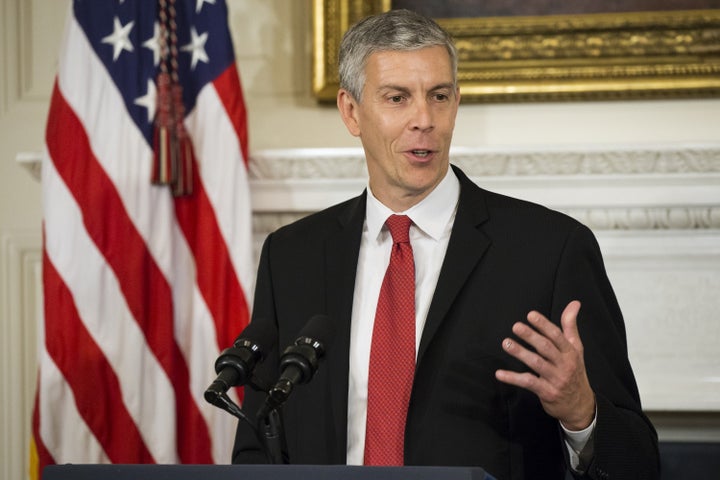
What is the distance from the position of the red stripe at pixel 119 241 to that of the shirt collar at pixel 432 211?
119 cm

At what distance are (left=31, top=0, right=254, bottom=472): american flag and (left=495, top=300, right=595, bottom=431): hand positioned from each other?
1611 millimetres

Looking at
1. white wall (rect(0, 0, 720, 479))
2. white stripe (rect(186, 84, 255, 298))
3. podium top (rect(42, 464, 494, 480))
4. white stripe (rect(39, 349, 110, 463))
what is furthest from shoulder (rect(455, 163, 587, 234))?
white stripe (rect(39, 349, 110, 463))

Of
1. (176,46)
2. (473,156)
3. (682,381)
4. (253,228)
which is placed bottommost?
(682,381)

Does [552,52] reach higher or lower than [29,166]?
higher

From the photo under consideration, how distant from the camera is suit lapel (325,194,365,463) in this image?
6.34 ft

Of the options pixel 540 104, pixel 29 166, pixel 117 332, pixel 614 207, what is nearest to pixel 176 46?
pixel 29 166

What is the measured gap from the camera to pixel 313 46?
11.2 ft

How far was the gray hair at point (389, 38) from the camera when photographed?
2.04 meters

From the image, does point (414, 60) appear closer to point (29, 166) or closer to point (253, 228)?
point (253, 228)

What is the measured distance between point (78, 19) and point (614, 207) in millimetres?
1772

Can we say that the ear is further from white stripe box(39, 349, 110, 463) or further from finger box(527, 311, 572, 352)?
white stripe box(39, 349, 110, 463)

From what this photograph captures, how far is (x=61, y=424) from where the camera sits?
305 cm

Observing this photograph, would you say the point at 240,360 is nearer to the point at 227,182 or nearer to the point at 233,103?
the point at 227,182

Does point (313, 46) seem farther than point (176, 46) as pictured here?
Yes
